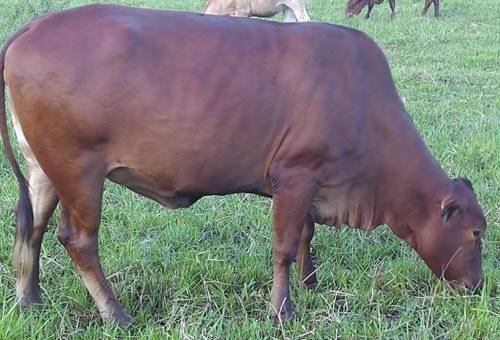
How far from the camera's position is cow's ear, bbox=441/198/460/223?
3.62 metres

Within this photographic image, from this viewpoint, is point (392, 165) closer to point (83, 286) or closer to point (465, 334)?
point (465, 334)

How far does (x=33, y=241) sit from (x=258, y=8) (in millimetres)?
8527

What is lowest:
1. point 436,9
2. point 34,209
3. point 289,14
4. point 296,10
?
point 436,9

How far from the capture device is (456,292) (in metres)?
3.73

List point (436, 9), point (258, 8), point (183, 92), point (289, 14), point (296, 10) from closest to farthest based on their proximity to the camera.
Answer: point (183, 92)
point (258, 8)
point (296, 10)
point (289, 14)
point (436, 9)

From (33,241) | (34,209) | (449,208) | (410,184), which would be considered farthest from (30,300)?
(449,208)

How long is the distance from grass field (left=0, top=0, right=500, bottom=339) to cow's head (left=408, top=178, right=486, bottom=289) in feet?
0.33

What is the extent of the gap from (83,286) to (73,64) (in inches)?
47.2

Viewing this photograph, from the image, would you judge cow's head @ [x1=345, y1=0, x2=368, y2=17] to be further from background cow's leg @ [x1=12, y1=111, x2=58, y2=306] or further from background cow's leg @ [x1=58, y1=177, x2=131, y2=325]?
background cow's leg @ [x1=58, y1=177, x2=131, y2=325]

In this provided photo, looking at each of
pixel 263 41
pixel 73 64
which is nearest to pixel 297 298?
pixel 263 41

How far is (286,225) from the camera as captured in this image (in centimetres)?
356

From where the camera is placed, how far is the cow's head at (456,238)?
3684 millimetres

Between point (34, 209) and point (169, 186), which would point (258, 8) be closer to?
point (34, 209)

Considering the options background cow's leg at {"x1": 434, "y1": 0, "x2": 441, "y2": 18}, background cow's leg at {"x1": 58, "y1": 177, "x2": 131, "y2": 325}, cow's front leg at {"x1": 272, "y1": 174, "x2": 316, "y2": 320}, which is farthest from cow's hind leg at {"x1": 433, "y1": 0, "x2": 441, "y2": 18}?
background cow's leg at {"x1": 58, "y1": 177, "x2": 131, "y2": 325}
